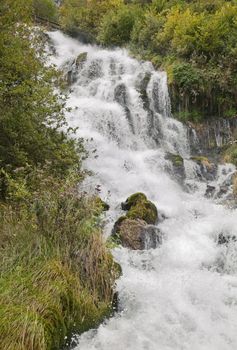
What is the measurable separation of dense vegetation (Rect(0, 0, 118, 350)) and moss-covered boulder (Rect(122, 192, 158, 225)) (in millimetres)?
2333

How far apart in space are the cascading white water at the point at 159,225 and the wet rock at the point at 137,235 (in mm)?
293

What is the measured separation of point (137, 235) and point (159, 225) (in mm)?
1427

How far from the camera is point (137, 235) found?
30.2ft

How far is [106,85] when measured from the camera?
60.9 feet

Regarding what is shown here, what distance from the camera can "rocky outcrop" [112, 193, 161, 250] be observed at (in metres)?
9.06

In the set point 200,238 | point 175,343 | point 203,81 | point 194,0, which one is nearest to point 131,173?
point 200,238

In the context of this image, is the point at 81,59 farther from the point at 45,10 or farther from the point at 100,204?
the point at 100,204

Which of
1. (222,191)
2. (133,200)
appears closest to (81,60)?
(222,191)

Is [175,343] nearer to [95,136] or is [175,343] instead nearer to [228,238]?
[228,238]

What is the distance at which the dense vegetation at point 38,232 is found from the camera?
16.8ft

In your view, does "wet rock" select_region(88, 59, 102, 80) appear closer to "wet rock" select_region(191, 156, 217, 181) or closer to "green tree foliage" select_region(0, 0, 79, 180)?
"wet rock" select_region(191, 156, 217, 181)

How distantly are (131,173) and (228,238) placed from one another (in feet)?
16.7

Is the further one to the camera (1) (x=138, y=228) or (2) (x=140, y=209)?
(2) (x=140, y=209)

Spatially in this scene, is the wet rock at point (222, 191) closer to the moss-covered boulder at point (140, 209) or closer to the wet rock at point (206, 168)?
the wet rock at point (206, 168)
